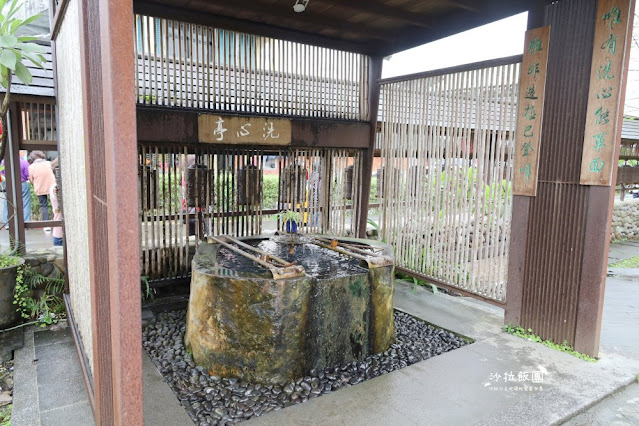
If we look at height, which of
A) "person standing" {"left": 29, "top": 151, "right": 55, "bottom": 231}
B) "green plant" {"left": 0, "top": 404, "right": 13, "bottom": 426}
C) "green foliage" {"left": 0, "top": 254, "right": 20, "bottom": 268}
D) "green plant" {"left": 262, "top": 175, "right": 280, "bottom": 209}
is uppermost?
"person standing" {"left": 29, "top": 151, "right": 55, "bottom": 231}

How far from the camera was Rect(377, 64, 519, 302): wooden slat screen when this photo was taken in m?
5.58

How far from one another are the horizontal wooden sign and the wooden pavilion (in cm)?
2

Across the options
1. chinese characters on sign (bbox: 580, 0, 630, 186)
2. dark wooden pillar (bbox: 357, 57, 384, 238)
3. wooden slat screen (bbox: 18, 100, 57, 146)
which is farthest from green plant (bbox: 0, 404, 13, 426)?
chinese characters on sign (bbox: 580, 0, 630, 186)

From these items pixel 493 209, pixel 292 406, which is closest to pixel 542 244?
pixel 493 209

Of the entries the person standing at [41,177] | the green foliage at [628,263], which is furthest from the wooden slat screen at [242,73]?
the green foliage at [628,263]

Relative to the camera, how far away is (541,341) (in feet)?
16.6

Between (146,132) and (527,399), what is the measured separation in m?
5.36

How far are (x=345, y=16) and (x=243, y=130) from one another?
2.22m

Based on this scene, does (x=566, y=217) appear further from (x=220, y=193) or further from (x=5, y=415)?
(x=5, y=415)

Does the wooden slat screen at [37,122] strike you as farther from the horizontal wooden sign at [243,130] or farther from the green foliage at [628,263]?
the green foliage at [628,263]

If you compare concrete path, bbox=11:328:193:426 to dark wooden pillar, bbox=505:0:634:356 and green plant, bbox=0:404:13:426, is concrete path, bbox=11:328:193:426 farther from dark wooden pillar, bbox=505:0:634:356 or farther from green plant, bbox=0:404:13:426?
dark wooden pillar, bbox=505:0:634:356

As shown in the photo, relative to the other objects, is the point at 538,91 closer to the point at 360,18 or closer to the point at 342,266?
the point at 360,18

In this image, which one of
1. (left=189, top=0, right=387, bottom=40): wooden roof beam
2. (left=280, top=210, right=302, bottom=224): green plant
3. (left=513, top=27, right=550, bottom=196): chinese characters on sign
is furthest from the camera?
(left=280, top=210, right=302, bottom=224): green plant

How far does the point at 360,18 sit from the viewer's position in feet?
20.2
